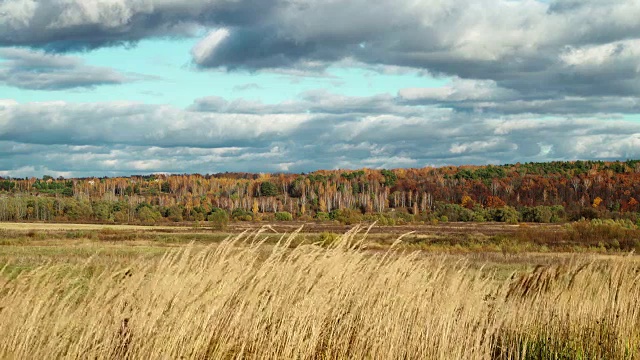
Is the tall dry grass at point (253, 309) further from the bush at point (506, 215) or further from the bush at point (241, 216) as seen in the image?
the bush at point (241, 216)

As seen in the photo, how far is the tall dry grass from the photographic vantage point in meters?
7.33

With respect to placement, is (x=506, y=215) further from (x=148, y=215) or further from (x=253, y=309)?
(x=253, y=309)

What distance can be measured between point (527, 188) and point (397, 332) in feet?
610

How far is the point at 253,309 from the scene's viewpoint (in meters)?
8.09

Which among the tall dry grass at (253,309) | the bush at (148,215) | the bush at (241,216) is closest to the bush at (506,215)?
the bush at (241,216)

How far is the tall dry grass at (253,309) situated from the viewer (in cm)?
733

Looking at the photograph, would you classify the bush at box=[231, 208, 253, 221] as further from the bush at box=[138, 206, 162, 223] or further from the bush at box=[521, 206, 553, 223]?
the bush at box=[521, 206, 553, 223]

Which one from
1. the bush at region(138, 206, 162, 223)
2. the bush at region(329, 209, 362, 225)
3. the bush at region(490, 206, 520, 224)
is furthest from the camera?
the bush at region(138, 206, 162, 223)

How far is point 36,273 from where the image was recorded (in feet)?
A: 25.7

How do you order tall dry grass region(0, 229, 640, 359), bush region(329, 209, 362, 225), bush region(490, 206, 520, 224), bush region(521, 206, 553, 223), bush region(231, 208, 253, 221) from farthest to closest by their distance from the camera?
1. bush region(231, 208, 253, 221)
2. bush region(490, 206, 520, 224)
3. bush region(521, 206, 553, 223)
4. bush region(329, 209, 362, 225)
5. tall dry grass region(0, 229, 640, 359)

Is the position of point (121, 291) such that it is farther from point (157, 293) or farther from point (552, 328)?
point (552, 328)

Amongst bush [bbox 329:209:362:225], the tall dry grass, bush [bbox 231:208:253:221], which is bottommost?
bush [bbox 231:208:253:221]

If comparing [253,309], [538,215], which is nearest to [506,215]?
[538,215]

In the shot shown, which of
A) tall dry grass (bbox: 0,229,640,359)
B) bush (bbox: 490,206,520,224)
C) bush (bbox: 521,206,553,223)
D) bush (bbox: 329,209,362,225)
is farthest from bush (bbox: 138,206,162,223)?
tall dry grass (bbox: 0,229,640,359)
